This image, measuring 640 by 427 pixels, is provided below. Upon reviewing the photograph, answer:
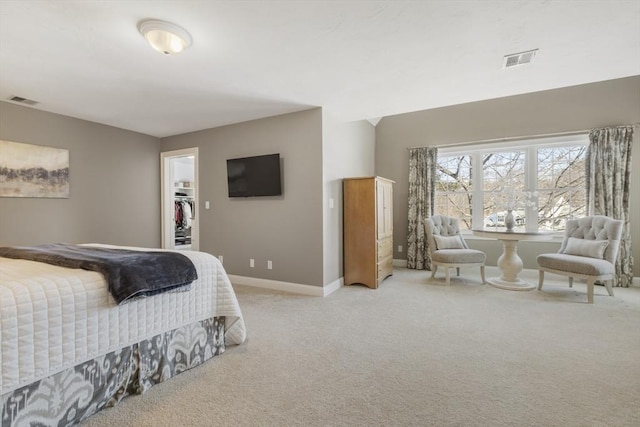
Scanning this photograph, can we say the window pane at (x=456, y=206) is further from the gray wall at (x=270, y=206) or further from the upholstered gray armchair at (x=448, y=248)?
the gray wall at (x=270, y=206)

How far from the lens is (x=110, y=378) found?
1.62 metres

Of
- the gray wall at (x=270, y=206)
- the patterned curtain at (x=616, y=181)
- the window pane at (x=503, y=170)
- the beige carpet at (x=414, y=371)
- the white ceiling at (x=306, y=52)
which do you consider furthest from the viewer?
the window pane at (x=503, y=170)

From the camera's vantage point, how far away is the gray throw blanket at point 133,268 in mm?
1604

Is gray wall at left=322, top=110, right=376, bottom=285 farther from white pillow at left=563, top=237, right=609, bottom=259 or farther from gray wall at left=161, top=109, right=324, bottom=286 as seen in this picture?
white pillow at left=563, top=237, right=609, bottom=259

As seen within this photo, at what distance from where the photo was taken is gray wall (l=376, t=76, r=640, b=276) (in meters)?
4.18

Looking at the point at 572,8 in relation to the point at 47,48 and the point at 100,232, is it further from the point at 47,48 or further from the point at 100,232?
the point at 100,232

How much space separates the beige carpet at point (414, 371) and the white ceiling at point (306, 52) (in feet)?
7.70

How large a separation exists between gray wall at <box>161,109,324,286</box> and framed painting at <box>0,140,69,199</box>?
5.46 ft

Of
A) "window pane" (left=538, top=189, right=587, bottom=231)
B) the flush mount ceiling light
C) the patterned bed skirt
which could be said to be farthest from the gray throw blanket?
"window pane" (left=538, top=189, right=587, bottom=231)

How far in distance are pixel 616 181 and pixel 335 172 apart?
399 cm

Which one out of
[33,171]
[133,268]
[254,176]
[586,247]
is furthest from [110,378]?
[586,247]

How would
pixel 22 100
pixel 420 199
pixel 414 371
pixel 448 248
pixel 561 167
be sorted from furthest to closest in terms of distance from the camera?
pixel 420 199
pixel 561 167
pixel 448 248
pixel 22 100
pixel 414 371

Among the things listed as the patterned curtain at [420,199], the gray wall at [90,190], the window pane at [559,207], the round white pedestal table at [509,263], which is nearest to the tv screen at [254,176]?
the gray wall at [90,190]

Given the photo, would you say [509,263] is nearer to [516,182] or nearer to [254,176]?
[516,182]
